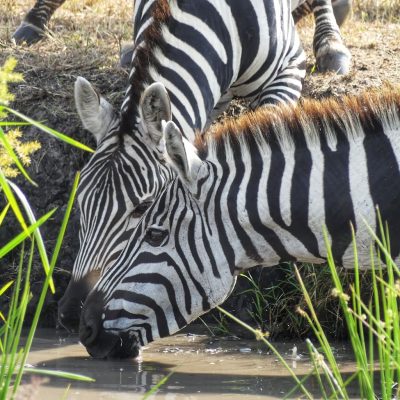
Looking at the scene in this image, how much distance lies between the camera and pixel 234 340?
7.30 m

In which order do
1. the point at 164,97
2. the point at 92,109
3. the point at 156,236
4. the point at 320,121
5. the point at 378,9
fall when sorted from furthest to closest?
the point at 378,9 < the point at 92,109 < the point at 164,97 < the point at 156,236 < the point at 320,121

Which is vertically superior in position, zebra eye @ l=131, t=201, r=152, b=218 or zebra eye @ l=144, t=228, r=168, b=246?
zebra eye @ l=131, t=201, r=152, b=218

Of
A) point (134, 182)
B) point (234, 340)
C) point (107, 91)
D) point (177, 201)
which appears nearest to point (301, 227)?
point (177, 201)

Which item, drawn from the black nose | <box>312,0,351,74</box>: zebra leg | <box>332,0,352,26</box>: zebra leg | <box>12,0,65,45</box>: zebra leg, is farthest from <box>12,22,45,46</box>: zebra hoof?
the black nose

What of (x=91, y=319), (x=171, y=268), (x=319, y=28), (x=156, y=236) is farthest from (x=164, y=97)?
(x=319, y=28)

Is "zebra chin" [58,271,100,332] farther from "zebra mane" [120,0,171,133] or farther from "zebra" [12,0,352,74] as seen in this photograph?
"zebra" [12,0,352,74]

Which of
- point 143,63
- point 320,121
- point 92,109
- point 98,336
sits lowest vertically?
point 98,336

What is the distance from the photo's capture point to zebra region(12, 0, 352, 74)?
9109 mm

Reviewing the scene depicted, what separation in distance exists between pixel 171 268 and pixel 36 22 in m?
5.50

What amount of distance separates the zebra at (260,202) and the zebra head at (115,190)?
0.75 meters

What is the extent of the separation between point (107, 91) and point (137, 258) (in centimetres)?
361

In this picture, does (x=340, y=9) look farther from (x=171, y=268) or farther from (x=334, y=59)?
(x=171, y=268)

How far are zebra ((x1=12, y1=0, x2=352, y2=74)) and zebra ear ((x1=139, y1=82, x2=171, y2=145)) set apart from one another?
2.33 meters

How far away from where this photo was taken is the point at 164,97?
6.43 metres
